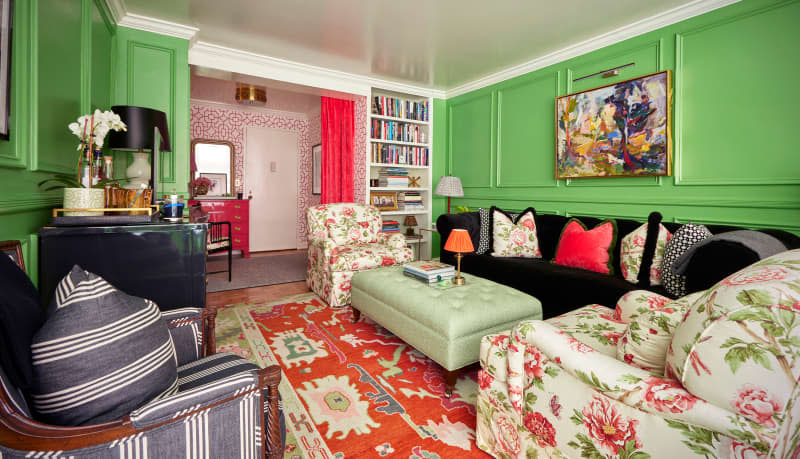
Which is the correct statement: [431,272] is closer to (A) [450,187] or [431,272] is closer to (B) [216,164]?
(A) [450,187]

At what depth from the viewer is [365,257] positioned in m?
3.46

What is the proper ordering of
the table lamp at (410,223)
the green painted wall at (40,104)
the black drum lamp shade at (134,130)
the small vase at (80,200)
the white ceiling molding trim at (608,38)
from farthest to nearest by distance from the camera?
the table lamp at (410,223), the white ceiling molding trim at (608,38), the black drum lamp shade at (134,130), the small vase at (80,200), the green painted wall at (40,104)

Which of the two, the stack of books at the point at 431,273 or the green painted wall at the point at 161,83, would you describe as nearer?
the stack of books at the point at 431,273

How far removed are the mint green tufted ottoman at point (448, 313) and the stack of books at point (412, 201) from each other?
2.64 meters

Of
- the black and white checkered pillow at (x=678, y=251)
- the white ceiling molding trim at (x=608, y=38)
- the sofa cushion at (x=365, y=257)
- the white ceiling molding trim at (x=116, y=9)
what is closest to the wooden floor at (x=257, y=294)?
the sofa cushion at (x=365, y=257)

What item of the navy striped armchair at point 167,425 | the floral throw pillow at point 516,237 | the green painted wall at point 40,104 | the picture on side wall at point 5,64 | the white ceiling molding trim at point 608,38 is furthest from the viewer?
the floral throw pillow at point 516,237

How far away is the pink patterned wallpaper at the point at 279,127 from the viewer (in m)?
4.82

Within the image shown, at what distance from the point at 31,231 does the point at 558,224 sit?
3654mm

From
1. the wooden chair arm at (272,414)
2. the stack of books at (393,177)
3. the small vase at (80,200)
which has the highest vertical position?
the stack of books at (393,177)

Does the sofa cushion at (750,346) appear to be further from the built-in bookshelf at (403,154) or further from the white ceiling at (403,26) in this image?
the built-in bookshelf at (403,154)

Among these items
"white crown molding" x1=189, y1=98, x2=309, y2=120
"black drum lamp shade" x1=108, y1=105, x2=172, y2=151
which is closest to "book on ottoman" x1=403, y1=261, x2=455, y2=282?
"black drum lamp shade" x1=108, y1=105, x2=172, y2=151

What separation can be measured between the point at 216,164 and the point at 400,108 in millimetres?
3346

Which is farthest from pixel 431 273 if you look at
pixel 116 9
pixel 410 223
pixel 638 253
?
pixel 116 9

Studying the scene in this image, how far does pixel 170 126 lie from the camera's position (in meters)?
3.35
